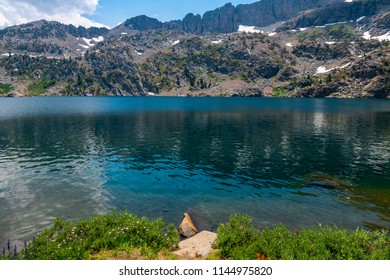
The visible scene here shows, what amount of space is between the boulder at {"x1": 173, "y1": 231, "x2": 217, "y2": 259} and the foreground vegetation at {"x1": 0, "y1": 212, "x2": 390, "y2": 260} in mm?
734

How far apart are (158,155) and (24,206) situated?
29.1 metres

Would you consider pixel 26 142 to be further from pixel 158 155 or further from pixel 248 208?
pixel 248 208

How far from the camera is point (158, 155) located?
189 ft

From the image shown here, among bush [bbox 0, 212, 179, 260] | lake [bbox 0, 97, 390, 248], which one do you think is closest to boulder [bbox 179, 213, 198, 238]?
lake [bbox 0, 97, 390, 248]

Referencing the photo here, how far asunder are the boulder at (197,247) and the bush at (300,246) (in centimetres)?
107

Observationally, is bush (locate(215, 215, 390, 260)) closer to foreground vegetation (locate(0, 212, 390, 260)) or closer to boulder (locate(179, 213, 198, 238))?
foreground vegetation (locate(0, 212, 390, 260))

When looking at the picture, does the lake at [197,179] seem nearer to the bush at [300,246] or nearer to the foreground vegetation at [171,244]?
the foreground vegetation at [171,244]

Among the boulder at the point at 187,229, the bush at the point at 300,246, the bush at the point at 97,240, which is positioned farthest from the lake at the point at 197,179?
the bush at the point at 300,246

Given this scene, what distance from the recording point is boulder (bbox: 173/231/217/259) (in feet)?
56.5

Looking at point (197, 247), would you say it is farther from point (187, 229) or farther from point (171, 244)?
point (187, 229)

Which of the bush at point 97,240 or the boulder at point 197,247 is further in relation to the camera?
the boulder at point 197,247

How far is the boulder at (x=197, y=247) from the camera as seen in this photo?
17219 mm

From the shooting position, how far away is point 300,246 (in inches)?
634
